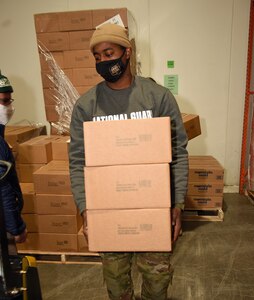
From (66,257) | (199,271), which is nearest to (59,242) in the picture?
(66,257)

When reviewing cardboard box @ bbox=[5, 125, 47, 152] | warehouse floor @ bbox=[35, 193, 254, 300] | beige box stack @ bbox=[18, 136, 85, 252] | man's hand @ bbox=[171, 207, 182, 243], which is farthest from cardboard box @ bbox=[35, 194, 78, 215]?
man's hand @ bbox=[171, 207, 182, 243]

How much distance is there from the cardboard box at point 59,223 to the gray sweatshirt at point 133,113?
901 millimetres

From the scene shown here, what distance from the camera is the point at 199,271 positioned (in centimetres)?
194

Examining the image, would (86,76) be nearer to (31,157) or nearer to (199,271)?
(31,157)

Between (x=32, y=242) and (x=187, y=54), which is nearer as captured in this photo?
(x=32, y=242)

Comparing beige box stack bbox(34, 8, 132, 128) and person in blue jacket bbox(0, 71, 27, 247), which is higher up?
beige box stack bbox(34, 8, 132, 128)

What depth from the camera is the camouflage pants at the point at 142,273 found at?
4.14 ft

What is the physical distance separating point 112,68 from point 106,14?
4.52 ft

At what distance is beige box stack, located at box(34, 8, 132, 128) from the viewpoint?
7.70ft

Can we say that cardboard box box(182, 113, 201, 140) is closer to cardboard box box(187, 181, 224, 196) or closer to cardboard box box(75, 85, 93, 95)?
cardboard box box(187, 181, 224, 196)

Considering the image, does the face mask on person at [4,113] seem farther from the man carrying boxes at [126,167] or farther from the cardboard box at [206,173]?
the cardboard box at [206,173]

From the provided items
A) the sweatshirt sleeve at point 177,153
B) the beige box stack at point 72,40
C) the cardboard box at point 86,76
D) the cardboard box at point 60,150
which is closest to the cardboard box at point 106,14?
the beige box stack at point 72,40

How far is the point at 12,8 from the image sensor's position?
2.92 meters

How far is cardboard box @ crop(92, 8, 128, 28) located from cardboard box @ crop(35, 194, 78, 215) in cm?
148
